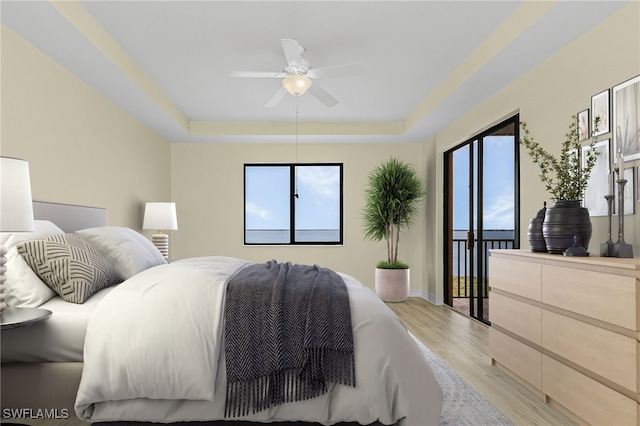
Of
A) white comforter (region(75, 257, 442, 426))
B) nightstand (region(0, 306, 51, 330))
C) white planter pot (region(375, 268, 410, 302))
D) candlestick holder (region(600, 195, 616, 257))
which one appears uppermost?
candlestick holder (region(600, 195, 616, 257))

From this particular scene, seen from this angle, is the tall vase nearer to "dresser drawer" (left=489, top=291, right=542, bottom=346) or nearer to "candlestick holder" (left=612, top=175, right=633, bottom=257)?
"candlestick holder" (left=612, top=175, right=633, bottom=257)

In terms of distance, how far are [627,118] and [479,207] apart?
256 centimetres

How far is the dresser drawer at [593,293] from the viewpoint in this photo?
211cm

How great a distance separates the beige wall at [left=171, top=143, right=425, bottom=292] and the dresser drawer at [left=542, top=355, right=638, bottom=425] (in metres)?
4.61

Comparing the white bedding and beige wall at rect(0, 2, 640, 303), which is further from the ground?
beige wall at rect(0, 2, 640, 303)

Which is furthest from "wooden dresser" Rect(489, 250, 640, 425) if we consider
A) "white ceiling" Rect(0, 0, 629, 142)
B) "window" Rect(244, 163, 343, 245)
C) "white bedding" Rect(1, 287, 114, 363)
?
"window" Rect(244, 163, 343, 245)

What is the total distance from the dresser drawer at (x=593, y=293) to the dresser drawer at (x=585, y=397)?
34 cm

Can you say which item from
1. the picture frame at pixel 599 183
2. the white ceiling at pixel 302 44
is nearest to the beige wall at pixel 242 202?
the white ceiling at pixel 302 44

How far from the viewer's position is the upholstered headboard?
340 centimetres

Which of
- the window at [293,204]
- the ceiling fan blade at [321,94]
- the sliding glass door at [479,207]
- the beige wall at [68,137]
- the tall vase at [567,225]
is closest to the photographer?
the tall vase at [567,225]

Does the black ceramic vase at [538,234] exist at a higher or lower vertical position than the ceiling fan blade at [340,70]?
lower

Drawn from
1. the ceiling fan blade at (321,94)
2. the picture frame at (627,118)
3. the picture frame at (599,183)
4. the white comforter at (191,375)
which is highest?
the ceiling fan blade at (321,94)

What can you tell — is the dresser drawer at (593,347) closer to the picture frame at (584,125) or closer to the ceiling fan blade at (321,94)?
the picture frame at (584,125)

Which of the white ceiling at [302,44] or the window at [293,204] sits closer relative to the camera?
the white ceiling at [302,44]
